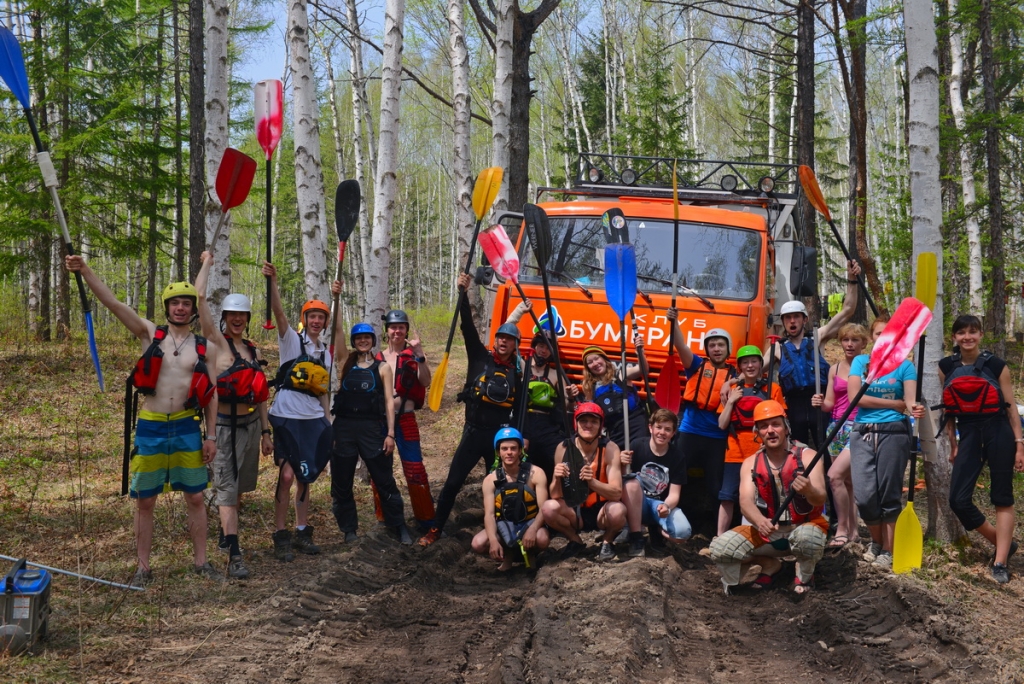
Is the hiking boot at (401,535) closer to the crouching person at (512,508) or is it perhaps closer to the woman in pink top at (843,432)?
the crouching person at (512,508)

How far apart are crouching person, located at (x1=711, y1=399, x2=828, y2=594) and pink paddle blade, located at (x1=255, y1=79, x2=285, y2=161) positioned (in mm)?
4364

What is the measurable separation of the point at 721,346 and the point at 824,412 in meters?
1.07

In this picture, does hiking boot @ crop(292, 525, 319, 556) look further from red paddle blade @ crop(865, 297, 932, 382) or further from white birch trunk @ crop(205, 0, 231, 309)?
red paddle blade @ crop(865, 297, 932, 382)

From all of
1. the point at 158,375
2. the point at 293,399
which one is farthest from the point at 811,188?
the point at 158,375

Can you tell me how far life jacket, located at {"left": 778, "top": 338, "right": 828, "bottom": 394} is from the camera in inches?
311

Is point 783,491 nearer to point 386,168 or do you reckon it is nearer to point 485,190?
point 485,190

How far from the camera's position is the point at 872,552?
6.91 metres

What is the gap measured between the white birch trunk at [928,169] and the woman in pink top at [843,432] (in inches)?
21.6

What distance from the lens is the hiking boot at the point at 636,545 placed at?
701cm

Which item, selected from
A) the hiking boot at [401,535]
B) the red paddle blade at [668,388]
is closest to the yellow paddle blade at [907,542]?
the red paddle blade at [668,388]

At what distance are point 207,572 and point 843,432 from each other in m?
5.06

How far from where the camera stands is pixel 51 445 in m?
11.2

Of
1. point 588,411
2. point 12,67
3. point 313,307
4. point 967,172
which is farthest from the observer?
point 967,172

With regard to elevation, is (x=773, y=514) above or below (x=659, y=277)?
below
